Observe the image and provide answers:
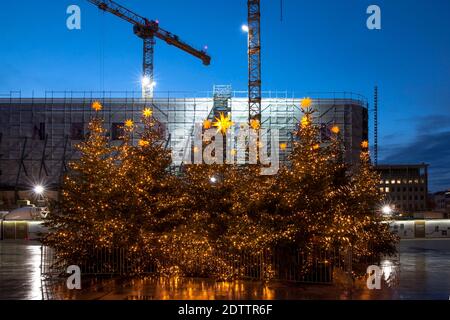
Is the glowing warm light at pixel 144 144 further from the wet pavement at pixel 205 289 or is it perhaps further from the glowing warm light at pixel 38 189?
the glowing warm light at pixel 38 189

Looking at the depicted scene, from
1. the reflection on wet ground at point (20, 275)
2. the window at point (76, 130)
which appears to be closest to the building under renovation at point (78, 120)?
the window at point (76, 130)

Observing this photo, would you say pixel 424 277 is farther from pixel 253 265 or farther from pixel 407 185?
pixel 407 185

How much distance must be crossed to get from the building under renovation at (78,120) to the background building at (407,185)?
3447 inches

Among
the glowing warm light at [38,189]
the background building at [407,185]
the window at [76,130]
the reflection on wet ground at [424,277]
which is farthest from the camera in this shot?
the background building at [407,185]

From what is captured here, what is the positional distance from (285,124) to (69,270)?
169ft

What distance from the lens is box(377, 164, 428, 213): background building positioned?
489 feet

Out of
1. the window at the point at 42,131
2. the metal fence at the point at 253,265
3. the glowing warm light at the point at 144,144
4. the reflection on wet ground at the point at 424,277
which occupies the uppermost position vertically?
the window at the point at 42,131

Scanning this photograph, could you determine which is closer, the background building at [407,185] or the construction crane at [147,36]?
the construction crane at [147,36]

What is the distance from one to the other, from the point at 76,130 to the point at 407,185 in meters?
108

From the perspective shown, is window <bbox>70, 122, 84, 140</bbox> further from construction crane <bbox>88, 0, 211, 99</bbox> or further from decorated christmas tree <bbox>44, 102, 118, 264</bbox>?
decorated christmas tree <bbox>44, 102, 118, 264</bbox>

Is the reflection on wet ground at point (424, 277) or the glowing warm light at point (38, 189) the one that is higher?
the glowing warm light at point (38, 189)

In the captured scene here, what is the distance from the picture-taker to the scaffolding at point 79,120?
217 feet

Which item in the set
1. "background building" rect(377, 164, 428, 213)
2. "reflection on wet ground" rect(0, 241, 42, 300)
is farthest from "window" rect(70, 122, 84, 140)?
"background building" rect(377, 164, 428, 213)
